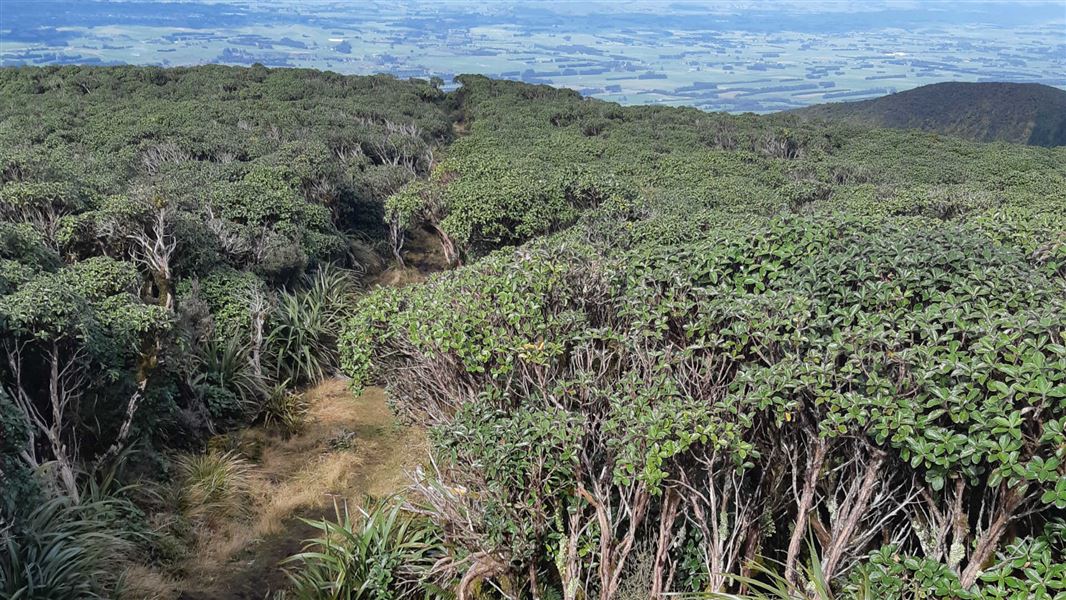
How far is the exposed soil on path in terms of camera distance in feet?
25.1

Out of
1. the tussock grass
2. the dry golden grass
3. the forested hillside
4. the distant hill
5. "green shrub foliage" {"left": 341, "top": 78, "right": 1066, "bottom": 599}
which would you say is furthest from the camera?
the distant hill

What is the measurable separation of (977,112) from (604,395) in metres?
83.3

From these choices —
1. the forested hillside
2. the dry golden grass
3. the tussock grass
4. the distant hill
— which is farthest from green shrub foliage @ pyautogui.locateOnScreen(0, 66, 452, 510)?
the distant hill

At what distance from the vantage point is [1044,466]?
3873 millimetres

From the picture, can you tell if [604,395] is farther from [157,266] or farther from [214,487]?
[157,266]

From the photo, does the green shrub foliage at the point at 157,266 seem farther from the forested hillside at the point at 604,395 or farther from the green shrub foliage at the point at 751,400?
the green shrub foliage at the point at 751,400

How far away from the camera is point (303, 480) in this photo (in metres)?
9.72

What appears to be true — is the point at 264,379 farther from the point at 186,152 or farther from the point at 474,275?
the point at 186,152

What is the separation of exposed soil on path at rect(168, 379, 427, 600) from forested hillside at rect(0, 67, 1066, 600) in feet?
1.60

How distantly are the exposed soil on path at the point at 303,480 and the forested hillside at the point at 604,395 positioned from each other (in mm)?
487

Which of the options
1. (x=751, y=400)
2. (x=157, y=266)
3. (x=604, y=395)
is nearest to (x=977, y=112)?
(x=157, y=266)

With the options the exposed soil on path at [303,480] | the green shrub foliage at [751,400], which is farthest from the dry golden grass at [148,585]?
the green shrub foliage at [751,400]

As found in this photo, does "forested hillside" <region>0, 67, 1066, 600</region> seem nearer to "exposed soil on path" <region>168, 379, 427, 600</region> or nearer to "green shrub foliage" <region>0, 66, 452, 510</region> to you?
"green shrub foliage" <region>0, 66, 452, 510</region>

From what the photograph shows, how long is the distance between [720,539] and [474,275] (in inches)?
143
